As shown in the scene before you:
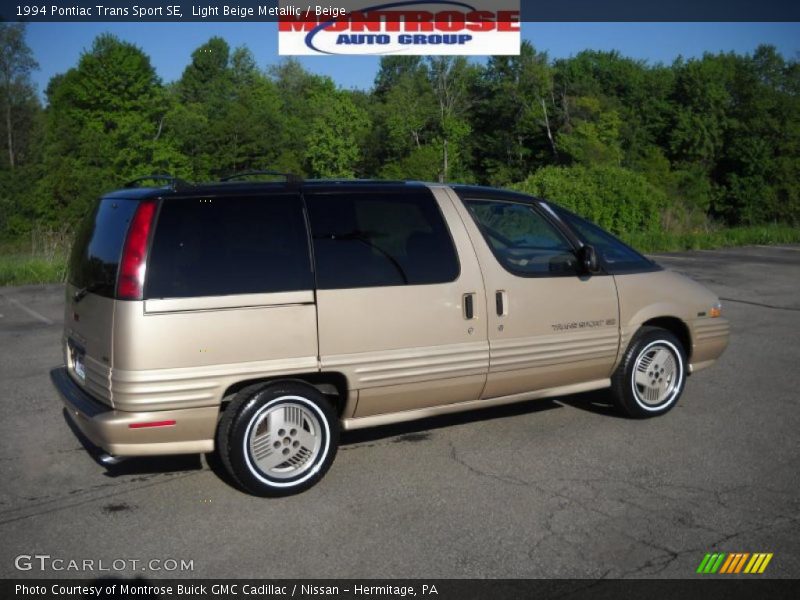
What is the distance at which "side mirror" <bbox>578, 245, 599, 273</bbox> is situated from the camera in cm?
609

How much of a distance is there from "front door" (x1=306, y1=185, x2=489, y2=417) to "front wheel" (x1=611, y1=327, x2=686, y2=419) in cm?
133

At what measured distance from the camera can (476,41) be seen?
3172 centimetres

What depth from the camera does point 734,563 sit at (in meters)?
4.15

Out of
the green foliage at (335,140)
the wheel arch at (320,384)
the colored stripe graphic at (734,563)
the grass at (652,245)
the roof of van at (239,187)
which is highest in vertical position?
the green foliage at (335,140)

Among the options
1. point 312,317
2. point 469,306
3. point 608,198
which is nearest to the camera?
point 312,317

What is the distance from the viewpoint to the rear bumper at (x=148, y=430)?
4711 millimetres

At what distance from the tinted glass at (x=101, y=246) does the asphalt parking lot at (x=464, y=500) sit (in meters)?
1.24

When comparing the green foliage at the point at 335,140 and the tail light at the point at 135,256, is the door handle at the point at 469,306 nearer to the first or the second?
the tail light at the point at 135,256

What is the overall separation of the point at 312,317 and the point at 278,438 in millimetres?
735

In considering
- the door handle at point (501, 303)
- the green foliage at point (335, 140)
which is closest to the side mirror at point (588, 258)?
the door handle at point (501, 303)

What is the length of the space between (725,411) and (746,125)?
237 ft

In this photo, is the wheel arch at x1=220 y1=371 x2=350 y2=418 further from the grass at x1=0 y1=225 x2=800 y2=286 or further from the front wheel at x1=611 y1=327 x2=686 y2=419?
the grass at x1=0 y1=225 x2=800 y2=286

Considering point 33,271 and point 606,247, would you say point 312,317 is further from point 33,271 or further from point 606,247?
point 33,271

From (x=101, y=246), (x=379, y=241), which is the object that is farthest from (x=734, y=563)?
(x=101, y=246)
